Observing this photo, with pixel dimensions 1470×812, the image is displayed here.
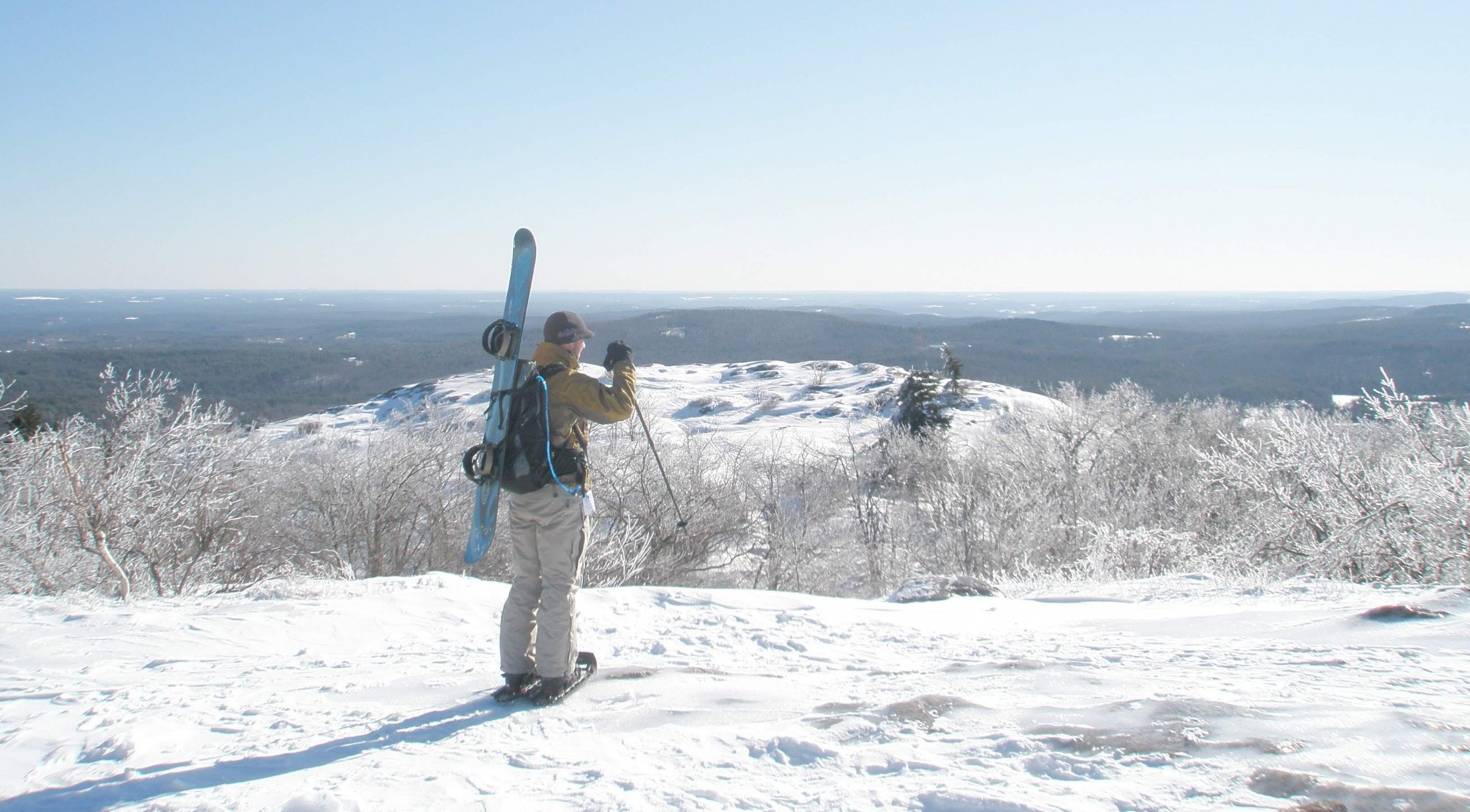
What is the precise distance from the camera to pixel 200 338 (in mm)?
119938

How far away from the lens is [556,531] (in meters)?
4.06

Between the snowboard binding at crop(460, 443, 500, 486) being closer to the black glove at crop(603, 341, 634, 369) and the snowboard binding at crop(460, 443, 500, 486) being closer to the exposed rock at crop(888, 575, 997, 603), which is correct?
the black glove at crop(603, 341, 634, 369)

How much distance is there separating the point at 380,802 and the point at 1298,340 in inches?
5678

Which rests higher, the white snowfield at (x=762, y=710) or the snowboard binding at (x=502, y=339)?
the snowboard binding at (x=502, y=339)

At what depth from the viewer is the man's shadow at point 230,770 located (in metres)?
2.91

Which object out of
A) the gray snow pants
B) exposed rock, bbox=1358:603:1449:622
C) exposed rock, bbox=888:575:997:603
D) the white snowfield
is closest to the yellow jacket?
the gray snow pants

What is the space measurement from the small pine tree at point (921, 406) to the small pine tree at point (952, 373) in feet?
38.3

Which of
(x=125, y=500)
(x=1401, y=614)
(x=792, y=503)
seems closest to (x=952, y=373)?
(x=792, y=503)

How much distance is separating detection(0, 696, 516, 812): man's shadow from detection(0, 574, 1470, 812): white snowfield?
0.02 m

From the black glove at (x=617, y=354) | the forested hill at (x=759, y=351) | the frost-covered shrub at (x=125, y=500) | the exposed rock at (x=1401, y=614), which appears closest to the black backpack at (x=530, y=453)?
the black glove at (x=617, y=354)

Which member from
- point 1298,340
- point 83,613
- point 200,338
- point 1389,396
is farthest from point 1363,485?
point 200,338

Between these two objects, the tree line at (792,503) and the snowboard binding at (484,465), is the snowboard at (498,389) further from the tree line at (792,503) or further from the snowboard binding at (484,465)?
the tree line at (792,503)

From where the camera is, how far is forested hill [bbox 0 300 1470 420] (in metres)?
72.6

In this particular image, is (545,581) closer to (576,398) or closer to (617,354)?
(576,398)
